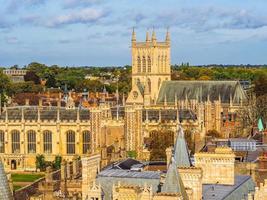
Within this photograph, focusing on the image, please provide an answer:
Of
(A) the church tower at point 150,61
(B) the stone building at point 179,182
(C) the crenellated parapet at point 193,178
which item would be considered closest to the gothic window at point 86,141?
(A) the church tower at point 150,61

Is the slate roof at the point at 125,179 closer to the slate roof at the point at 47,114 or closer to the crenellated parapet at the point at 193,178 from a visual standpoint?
the crenellated parapet at the point at 193,178

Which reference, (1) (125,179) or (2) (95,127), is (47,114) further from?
(1) (125,179)

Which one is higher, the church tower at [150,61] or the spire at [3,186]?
the church tower at [150,61]

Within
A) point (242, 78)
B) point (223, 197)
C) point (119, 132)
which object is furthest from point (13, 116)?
point (242, 78)

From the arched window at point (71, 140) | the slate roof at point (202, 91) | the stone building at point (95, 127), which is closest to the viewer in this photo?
the stone building at point (95, 127)

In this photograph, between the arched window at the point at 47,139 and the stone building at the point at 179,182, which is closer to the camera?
the stone building at the point at 179,182

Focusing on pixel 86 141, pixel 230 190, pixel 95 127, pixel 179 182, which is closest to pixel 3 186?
pixel 179 182

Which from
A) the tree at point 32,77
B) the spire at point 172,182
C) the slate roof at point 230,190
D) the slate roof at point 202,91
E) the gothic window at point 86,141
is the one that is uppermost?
the tree at point 32,77
